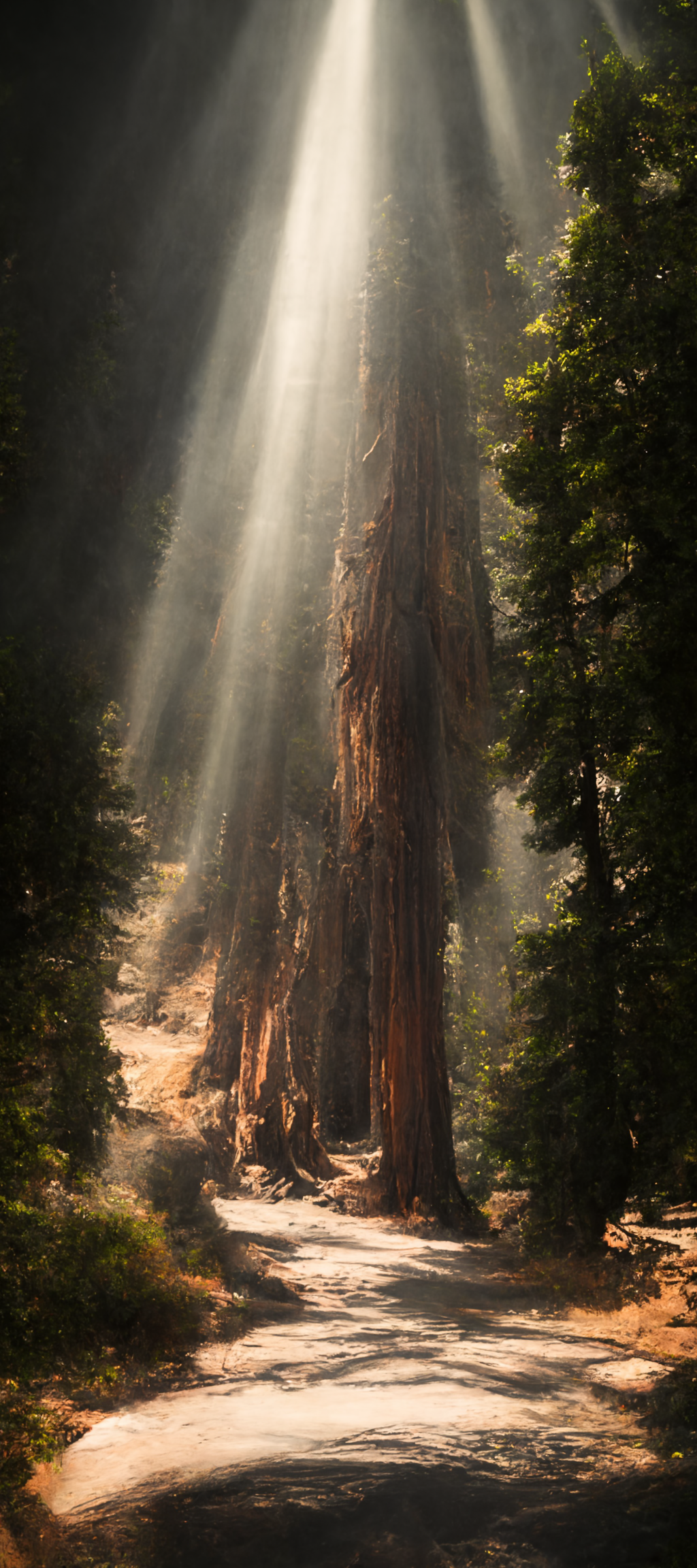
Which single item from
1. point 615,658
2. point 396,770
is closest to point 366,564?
point 396,770

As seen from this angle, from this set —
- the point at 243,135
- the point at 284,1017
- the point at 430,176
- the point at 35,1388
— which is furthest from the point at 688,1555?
the point at 243,135

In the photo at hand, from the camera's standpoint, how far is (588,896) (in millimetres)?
8945

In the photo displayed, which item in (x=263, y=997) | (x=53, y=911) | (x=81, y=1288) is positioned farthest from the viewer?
(x=263, y=997)

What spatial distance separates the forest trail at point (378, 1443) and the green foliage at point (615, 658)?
1.78m

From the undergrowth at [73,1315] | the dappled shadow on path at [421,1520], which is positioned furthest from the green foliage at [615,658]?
the undergrowth at [73,1315]

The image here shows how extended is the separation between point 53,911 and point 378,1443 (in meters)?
3.62

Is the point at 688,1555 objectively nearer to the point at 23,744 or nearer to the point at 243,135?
the point at 23,744

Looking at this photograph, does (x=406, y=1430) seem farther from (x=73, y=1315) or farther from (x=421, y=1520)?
(x=73, y=1315)

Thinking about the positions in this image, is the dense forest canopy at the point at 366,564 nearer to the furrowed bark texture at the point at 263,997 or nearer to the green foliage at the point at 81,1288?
the furrowed bark texture at the point at 263,997

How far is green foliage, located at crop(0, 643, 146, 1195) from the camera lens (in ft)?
16.7

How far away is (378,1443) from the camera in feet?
15.5

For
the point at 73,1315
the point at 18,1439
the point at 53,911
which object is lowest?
the point at 18,1439

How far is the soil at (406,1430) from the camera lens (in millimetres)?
3684

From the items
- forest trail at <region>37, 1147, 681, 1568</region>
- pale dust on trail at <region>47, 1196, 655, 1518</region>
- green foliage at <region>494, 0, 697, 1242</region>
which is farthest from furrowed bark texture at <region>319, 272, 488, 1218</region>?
forest trail at <region>37, 1147, 681, 1568</region>
